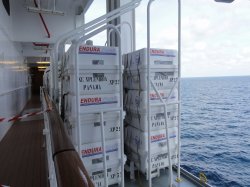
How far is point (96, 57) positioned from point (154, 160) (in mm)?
1166

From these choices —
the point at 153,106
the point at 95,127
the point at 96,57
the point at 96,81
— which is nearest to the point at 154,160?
the point at 153,106

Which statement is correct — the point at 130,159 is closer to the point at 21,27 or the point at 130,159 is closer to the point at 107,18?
the point at 107,18

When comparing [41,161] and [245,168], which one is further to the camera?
[245,168]

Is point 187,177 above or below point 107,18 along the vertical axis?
below

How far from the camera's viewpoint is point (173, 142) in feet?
7.27

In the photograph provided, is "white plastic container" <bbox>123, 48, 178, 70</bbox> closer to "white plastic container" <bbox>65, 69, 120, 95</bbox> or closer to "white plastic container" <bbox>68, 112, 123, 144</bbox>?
"white plastic container" <bbox>65, 69, 120, 95</bbox>

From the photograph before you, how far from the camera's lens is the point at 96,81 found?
1.87 m

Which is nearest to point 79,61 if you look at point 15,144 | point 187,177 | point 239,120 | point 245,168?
point 187,177

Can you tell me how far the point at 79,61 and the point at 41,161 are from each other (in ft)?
6.05

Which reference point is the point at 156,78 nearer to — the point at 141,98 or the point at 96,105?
the point at 141,98

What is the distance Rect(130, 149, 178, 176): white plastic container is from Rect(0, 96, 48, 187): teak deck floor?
104 centimetres

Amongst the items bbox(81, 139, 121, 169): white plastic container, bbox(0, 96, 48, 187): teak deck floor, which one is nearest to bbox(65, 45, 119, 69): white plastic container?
bbox(81, 139, 121, 169): white plastic container

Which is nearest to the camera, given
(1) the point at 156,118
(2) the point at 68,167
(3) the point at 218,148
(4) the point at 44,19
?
(2) the point at 68,167

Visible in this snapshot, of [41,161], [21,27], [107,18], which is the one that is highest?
[21,27]
